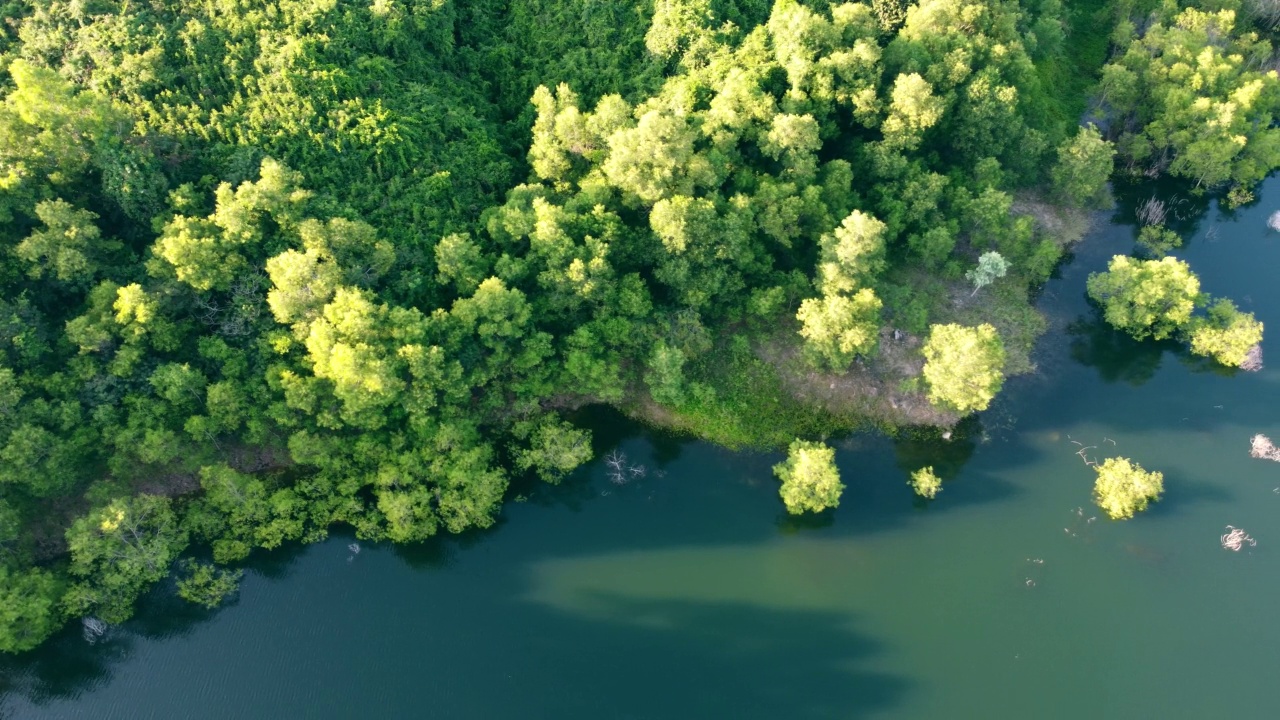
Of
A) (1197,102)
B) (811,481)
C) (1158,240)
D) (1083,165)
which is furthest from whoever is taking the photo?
(1158,240)

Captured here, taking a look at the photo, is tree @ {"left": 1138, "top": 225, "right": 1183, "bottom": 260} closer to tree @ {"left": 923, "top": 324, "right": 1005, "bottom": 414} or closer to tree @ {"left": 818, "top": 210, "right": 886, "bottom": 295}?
tree @ {"left": 923, "top": 324, "right": 1005, "bottom": 414}

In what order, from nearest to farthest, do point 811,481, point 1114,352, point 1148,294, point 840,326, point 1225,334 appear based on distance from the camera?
point 811,481, point 840,326, point 1225,334, point 1148,294, point 1114,352

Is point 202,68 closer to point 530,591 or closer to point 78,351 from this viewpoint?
point 78,351

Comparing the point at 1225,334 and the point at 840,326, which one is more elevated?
the point at 1225,334

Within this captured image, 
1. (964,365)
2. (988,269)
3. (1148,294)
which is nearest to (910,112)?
(988,269)

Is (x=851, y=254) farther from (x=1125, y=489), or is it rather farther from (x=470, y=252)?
(x=470, y=252)
